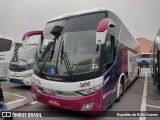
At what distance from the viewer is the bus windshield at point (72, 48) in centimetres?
521

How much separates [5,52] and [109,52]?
370 inches

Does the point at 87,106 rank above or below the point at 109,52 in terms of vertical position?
below

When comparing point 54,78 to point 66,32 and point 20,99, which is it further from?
point 20,99

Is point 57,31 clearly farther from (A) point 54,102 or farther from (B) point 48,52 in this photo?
(A) point 54,102

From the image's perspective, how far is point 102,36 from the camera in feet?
15.4

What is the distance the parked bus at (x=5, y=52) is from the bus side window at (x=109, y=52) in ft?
29.2

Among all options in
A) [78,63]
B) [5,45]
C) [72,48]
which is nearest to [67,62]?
[78,63]

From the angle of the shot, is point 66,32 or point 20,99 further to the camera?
point 20,99

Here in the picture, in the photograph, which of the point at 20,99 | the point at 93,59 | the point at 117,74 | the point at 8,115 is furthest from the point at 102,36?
the point at 20,99

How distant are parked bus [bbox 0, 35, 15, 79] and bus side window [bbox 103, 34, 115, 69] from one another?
351 inches

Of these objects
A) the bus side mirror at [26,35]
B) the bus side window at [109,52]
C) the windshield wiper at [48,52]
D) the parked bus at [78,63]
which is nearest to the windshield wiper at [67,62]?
the parked bus at [78,63]

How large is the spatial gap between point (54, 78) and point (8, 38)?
31.6ft

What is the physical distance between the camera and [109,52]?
595 cm

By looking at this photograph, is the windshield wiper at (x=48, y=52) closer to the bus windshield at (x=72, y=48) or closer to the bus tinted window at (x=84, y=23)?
the bus windshield at (x=72, y=48)
